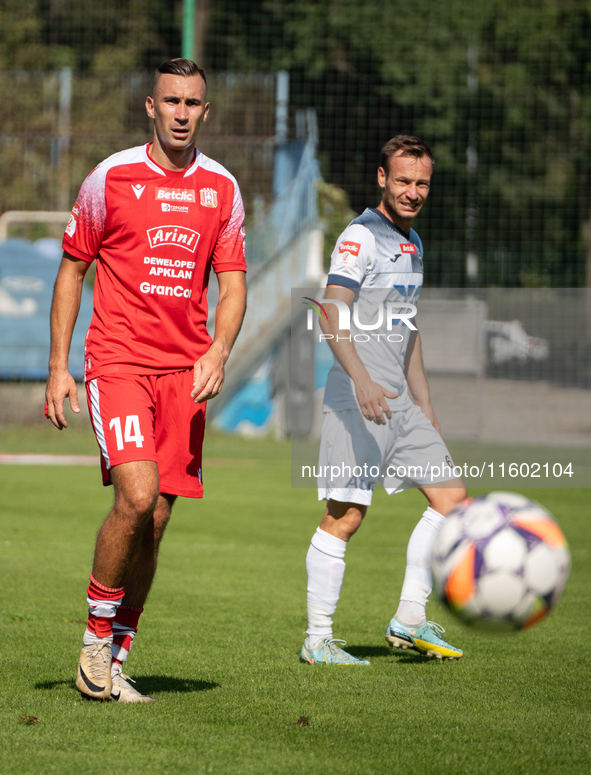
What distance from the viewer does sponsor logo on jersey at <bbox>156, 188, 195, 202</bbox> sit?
423cm

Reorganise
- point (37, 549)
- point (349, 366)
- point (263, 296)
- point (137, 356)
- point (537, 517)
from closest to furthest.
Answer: point (537, 517)
point (137, 356)
point (349, 366)
point (37, 549)
point (263, 296)

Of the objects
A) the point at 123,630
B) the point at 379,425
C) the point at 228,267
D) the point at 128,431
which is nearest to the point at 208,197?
the point at 228,267

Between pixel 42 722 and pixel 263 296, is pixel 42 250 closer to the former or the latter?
pixel 263 296

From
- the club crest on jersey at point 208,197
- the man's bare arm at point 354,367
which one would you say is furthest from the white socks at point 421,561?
the club crest on jersey at point 208,197

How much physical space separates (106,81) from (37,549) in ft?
70.6

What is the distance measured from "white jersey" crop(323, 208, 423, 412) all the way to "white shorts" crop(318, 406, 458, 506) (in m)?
0.09

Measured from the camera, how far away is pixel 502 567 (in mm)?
3533

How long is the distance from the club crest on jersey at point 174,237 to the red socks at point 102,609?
53.6 inches

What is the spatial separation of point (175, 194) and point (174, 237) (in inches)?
7.0

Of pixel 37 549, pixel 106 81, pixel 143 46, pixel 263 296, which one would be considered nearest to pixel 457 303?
pixel 263 296

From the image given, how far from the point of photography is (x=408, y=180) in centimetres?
506

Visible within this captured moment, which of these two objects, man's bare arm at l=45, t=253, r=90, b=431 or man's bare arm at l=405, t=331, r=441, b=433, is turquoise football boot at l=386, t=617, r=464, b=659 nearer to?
man's bare arm at l=405, t=331, r=441, b=433

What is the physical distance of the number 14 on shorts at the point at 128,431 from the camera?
4.02 meters

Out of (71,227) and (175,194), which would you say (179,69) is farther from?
(71,227)
